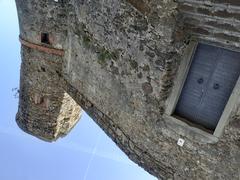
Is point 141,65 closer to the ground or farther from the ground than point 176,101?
farther from the ground

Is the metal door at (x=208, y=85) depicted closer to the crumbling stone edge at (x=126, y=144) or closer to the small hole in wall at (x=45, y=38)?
the crumbling stone edge at (x=126, y=144)

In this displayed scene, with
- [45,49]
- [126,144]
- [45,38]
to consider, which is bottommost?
[126,144]

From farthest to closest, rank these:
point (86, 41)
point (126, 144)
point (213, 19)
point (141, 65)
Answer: point (86, 41), point (126, 144), point (141, 65), point (213, 19)

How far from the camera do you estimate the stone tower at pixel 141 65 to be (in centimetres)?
284

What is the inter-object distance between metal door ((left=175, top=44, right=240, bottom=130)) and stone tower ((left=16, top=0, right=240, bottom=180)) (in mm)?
50

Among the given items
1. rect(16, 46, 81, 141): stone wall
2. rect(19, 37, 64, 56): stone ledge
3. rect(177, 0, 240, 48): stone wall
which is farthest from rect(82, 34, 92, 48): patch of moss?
rect(177, 0, 240, 48): stone wall

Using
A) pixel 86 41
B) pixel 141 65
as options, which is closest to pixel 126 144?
pixel 141 65

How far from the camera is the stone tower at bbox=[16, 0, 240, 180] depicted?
2842 millimetres

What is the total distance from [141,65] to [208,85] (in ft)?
2.68

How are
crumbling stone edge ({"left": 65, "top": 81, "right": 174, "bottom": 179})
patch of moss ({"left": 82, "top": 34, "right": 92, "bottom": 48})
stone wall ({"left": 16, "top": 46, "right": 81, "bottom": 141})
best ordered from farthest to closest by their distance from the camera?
1. stone wall ({"left": 16, "top": 46, "right": 81, "bottom": 141})
2. patch of moss ({"left": 82, "top": 34, "right": 92, "bottom": 48})
3. crumbling stone edge ({"left": 65, "top": 81, "right": 174, "bottom": 179})

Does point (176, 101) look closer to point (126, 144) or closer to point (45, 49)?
point (126, 144)

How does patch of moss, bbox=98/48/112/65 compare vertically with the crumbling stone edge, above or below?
above

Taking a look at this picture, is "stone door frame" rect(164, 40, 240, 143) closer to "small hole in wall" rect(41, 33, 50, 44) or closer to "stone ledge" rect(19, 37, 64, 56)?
"stone ledge" rect(19, 37, 64, 56)

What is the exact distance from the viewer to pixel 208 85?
10.0 feet
